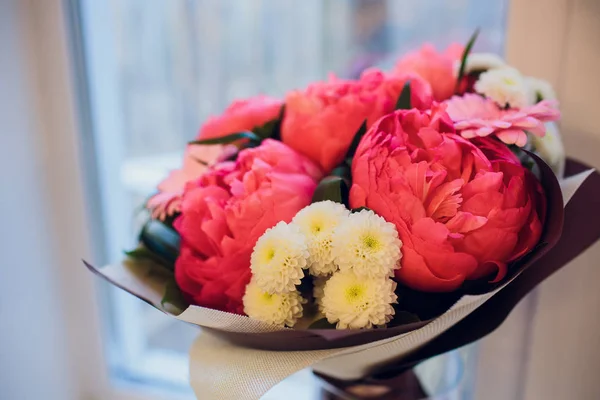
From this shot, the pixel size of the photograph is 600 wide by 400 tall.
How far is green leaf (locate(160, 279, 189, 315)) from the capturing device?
1.65 feet

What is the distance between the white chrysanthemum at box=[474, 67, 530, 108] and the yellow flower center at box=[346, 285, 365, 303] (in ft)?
0.78

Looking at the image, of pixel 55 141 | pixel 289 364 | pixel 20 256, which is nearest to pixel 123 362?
pixel 20 256

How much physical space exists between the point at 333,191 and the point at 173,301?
0.67ft

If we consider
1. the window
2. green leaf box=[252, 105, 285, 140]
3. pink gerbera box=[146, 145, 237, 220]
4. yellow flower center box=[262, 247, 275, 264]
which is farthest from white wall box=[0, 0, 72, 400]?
yellow flower center box=[262, 247, 275, 264]

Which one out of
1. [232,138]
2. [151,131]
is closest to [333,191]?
[232,138]

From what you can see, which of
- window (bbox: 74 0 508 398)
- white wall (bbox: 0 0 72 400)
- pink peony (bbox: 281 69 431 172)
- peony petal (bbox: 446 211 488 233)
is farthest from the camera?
window (bbox: 74 0 508 398)

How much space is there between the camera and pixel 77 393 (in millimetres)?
910

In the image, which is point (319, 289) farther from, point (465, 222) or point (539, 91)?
point (539, 91)

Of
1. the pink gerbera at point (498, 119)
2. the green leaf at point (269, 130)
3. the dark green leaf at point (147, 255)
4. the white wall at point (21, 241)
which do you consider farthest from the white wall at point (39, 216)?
the pink gerbera at point (498, 119)

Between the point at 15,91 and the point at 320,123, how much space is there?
0.51 meters

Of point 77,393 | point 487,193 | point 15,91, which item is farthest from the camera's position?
point 77,393

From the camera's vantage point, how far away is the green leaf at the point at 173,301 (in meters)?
0.50

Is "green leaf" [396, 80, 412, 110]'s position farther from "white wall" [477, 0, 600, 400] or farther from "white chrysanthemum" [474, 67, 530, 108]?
"white wall" [477, 0, 600, 400]

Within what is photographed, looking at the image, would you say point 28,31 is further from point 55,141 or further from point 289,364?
point 289,364
